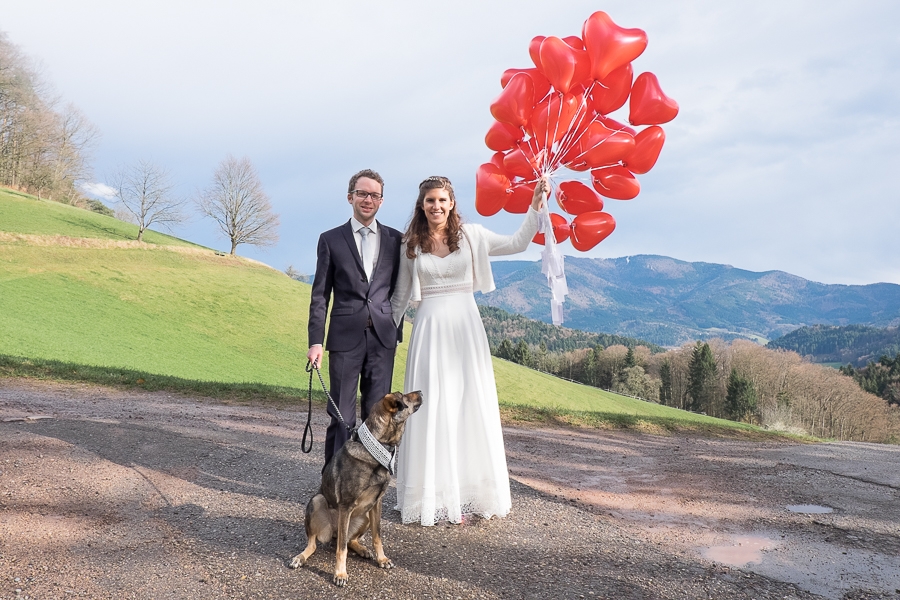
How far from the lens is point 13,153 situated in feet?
171

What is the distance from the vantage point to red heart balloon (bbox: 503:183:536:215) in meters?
6.23

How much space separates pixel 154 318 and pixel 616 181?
3071 centimetres

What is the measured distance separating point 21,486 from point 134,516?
1373 millimetres

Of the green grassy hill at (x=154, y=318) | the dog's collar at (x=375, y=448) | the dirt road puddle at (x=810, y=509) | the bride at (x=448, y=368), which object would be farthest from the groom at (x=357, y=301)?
the green grassy hill at (x=154, y=318)

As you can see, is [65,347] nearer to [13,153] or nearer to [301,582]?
[301,582]

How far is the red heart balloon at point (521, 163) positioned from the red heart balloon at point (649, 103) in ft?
4.23

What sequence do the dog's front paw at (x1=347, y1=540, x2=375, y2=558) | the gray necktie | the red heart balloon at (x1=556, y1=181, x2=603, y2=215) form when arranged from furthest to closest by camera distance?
1. the red heart balloon at (x1=556, y1=181, x2=603, y2=215)
2. the gray necktie
3. the dog's front paw at (x1=347, y1=540, x2=375, y2=558)

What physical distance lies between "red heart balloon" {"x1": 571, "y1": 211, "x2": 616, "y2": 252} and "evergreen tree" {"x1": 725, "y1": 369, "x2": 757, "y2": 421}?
64925 mm

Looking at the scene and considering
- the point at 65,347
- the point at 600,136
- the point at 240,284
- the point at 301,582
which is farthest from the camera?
the point at 240,284

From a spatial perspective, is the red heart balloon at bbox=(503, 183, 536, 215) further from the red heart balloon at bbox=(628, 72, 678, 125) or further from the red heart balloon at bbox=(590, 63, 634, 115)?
the red heart balloon at bbox=(628, 72, 678, 125)

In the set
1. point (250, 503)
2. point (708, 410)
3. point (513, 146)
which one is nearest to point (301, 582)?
point (250, 503)

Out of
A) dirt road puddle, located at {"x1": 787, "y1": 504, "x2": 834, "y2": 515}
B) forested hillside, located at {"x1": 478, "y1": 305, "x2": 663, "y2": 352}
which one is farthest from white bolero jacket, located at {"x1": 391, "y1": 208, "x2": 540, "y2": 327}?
forested hillside, located at {"x1": 478, "y1": 305, "x2": 663, "y2": 352}

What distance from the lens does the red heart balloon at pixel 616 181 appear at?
245 inches

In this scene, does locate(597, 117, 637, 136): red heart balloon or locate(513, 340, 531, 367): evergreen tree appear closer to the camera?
locate(597, 117, 637, 136): red heart balloon
